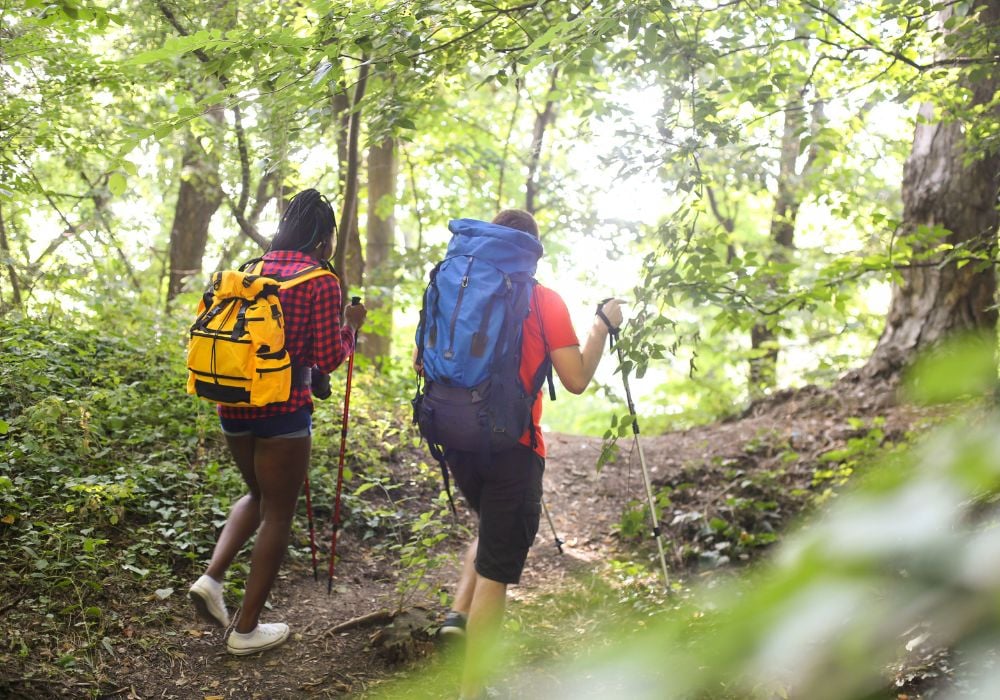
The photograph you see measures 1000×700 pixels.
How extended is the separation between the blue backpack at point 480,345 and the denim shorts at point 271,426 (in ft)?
2.36

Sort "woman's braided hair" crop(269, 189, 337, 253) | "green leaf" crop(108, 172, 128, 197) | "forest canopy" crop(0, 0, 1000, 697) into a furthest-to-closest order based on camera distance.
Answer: "woman's braided hair" crop(269, 189, 337, 253)
"green leaf" crop(108, 172, 128, 197)
"forest canopy" crop(0, 0, 1000, 697)

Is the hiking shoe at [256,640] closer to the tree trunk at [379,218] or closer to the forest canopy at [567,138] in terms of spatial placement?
the forest canopy at [567,138]

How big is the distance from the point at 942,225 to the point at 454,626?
574 cm

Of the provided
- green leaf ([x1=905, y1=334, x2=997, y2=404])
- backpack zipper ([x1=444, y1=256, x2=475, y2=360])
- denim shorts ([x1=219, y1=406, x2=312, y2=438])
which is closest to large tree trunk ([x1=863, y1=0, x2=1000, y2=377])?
backpack zipper ([x1=444, y1=256, x2=475, y2=360])

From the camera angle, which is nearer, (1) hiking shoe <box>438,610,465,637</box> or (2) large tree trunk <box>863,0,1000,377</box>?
(1) hiking shoe <box>438,610,465,637</box>

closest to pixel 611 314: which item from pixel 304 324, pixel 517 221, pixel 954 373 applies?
pixel 517 221

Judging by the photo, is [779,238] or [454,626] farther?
[779,238]

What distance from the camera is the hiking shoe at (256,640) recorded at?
4172 millimetres

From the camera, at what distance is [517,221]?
3783 mm

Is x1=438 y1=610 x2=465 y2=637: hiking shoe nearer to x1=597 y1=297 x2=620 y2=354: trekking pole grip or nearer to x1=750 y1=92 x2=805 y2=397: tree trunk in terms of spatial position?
x1=597 y1=297 x2=620 y2=354: trekking pole grip

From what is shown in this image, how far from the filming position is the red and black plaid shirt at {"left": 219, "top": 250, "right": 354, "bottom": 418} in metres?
3.83

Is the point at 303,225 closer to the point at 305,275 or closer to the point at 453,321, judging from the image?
the point at 305,275

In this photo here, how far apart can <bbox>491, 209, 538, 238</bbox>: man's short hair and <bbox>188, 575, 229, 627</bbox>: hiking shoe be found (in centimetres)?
245

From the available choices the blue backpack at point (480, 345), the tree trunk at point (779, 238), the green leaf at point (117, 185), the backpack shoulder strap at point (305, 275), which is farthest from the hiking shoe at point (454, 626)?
the tree trunk at point (779, 238)
